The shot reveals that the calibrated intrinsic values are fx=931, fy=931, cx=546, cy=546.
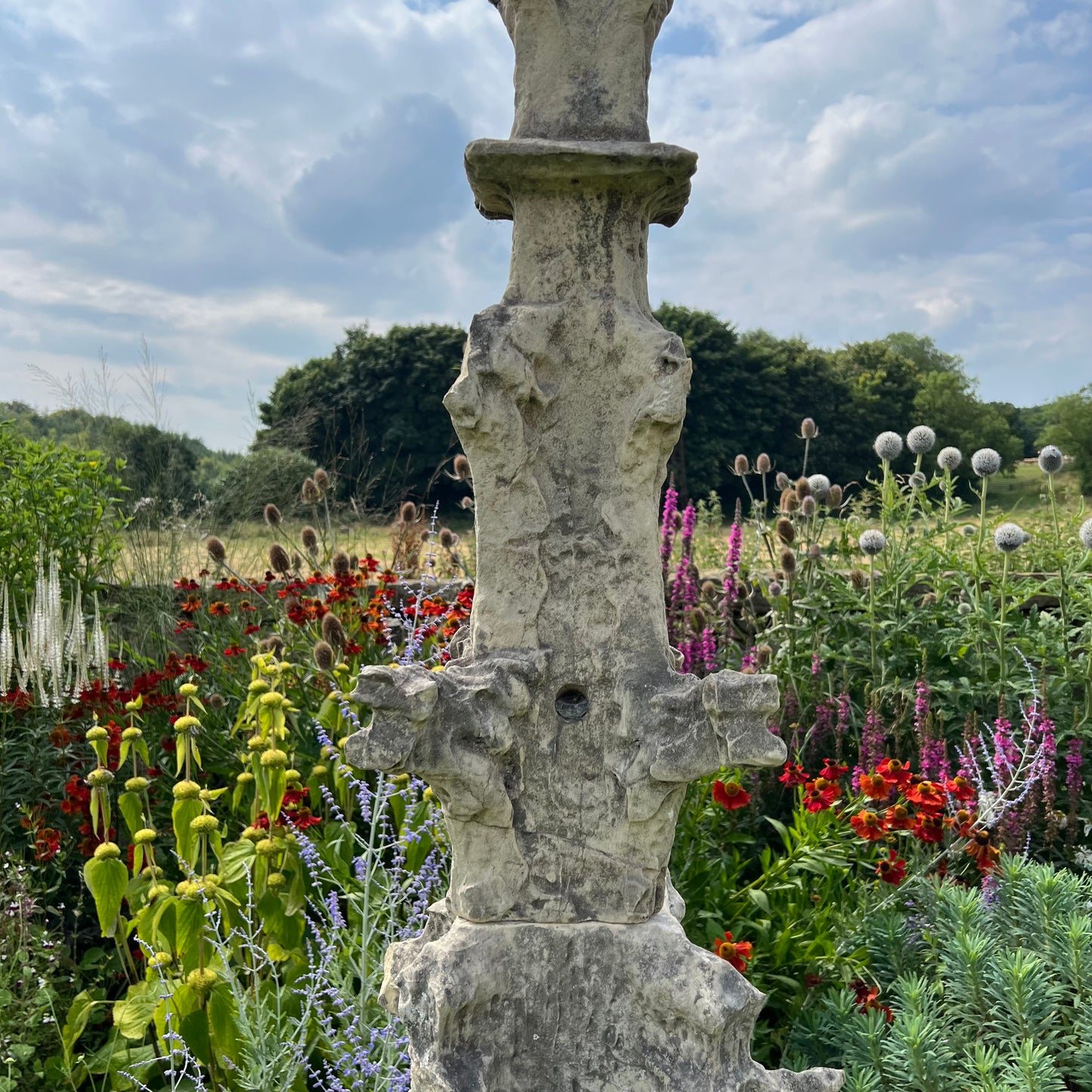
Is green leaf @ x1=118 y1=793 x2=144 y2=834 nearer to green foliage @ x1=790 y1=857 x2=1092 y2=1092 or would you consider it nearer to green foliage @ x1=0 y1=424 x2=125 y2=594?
green foliage @ x1=790 y1=857 x2=1092 y2=1092

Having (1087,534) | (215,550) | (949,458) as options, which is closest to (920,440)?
(949,458)

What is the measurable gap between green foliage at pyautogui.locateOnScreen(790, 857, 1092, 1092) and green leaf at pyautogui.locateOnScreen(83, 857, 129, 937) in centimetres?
179

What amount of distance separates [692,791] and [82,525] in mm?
3580

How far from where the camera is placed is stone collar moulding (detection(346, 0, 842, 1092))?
1511 mm

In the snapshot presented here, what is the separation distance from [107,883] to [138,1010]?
410mm

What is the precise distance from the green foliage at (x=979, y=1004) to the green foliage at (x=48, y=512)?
403 cm

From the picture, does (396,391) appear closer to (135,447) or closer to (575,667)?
(135,447)

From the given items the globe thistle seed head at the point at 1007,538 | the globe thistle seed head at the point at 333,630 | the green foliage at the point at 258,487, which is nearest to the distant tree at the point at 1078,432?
the green foliage at the point at 258,487

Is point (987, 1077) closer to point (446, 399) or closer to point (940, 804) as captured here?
point (940, 804)

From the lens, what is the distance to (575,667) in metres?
1.59

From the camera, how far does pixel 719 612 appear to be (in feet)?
15.6

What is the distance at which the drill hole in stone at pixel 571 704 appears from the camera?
1.59 meters

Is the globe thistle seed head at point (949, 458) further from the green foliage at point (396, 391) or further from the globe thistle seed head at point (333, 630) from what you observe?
the green foliage at point (396, 391)

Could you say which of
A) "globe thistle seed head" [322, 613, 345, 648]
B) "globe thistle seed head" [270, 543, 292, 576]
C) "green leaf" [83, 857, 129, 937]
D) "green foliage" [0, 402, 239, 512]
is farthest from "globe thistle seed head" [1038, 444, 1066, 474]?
"green foliage" [0, 402, 239, 512]
